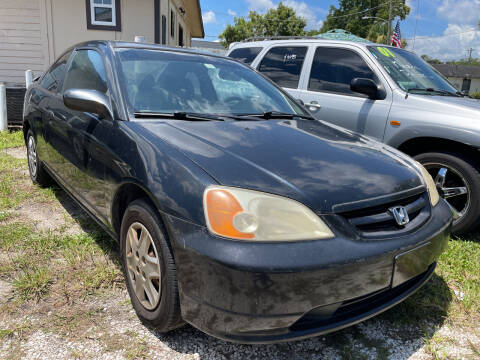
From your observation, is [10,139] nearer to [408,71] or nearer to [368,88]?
[368,88]

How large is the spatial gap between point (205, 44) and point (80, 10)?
6818 cm

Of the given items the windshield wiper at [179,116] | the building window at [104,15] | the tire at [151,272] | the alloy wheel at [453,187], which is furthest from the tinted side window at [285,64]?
the building window at [104,15]

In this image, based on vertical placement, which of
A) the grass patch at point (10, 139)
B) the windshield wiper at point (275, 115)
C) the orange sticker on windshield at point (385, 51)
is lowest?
the grass patch at point (10, 139)

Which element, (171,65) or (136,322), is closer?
(136,322)

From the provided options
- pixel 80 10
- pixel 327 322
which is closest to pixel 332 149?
pixel 327 322

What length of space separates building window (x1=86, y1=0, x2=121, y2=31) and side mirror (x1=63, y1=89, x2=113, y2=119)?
8.42m

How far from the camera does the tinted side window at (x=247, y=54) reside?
17.7 feet

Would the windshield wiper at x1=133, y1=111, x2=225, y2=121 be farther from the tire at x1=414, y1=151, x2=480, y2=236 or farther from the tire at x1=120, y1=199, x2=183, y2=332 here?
the tire at x1=414, y1=151, x2=480, y2=236

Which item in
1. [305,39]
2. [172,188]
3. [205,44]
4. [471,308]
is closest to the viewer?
[172,188]

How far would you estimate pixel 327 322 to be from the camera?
5.44ft

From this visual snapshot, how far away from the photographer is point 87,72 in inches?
118

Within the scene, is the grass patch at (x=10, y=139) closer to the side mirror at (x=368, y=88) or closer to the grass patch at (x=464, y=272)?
the side mirror at (x=368, y=88)

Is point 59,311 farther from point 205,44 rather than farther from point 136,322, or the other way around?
point 205,44

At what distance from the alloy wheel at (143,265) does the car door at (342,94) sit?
272 cm
